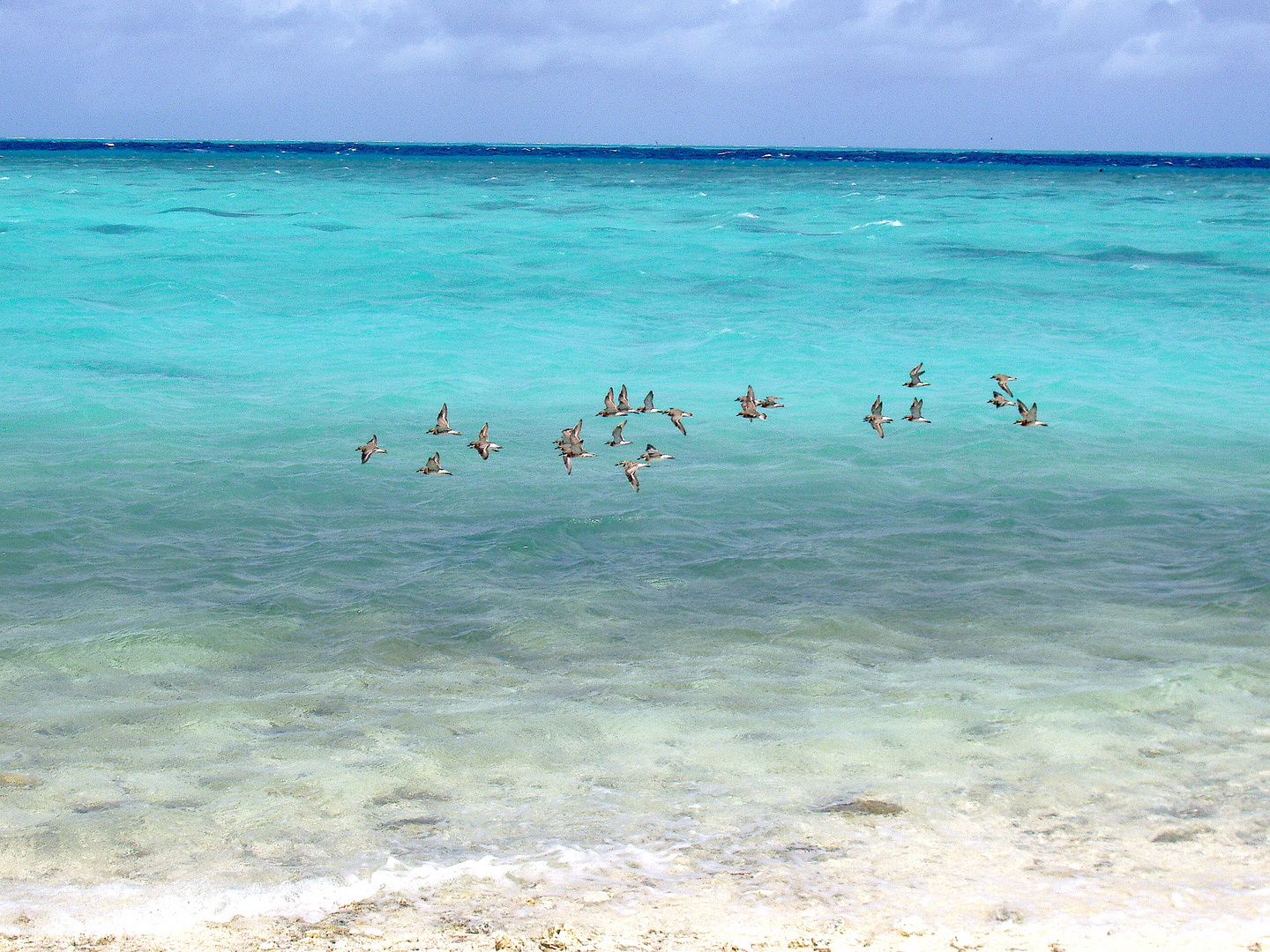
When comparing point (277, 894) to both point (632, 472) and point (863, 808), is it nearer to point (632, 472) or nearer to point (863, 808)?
point (863, 808)

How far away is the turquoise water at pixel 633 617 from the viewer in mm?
9516

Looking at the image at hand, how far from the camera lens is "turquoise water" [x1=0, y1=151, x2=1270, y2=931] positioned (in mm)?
9516

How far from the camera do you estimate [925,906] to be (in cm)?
869

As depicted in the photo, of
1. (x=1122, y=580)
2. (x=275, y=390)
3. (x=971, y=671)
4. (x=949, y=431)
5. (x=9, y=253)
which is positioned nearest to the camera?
(x=971, y=671)

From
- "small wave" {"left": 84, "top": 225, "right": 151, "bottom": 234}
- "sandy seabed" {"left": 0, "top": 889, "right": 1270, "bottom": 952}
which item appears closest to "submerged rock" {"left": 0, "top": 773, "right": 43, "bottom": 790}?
"sandy seabed" {"left": 0, "top": 889, "right": 1270, "bottom": 952}

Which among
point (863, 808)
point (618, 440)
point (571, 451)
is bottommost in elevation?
point (863, 808)

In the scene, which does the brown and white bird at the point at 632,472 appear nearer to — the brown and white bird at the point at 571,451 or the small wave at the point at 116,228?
the brown and white bird at the point at 571,451

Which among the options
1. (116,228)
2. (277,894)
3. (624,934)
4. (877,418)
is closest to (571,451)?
(877,418)

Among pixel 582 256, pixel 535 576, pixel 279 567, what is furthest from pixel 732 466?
pixel 582 256

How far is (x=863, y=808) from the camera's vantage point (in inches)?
406

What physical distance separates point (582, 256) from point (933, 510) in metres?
36.5

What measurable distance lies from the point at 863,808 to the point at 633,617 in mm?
5521

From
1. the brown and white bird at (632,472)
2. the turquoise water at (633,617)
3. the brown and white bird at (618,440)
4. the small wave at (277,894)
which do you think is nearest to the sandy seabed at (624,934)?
the small wave at (277,894)

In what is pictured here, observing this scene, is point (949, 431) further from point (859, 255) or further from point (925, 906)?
point (859, 255)
